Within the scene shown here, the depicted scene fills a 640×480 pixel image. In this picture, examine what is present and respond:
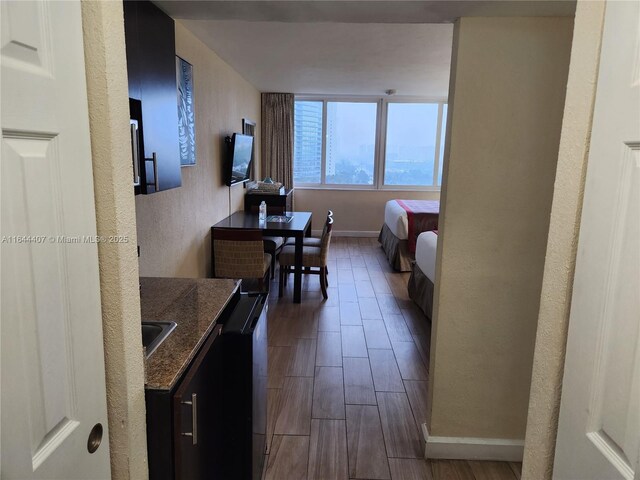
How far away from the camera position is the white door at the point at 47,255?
2.07 feet

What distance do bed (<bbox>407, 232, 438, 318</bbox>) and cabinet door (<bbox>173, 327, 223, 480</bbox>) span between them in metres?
2.55

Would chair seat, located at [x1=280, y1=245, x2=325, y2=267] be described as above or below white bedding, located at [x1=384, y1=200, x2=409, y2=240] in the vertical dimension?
below

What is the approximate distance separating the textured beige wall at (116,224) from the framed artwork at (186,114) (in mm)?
2105

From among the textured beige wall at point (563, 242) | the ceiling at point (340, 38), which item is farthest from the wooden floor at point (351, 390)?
the ceiling at point (340, 38)

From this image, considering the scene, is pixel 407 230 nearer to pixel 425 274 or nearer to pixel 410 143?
pixel 425 274

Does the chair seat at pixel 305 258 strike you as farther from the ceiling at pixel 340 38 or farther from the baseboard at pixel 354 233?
the baseboard at pixel 354 233

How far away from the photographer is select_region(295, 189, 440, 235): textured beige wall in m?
7.61

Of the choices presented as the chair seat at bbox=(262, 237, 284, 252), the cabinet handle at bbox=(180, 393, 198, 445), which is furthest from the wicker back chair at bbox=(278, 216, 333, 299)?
the cabinet handle at bbox=(180, 393, 198, 445)

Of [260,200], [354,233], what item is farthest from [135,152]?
[354,233]

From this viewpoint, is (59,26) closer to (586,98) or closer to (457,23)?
(586,98)

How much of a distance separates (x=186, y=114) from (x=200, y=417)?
7.68 feet

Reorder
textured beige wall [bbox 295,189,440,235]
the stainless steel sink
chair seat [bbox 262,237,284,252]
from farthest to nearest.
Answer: textured beige wall [bbox 295,189,440,235] < chair seat [bbox 262,237,284,252] < the stainless steel sink

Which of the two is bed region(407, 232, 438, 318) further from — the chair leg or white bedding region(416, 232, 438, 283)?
the chair leg

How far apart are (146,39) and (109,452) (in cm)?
158
